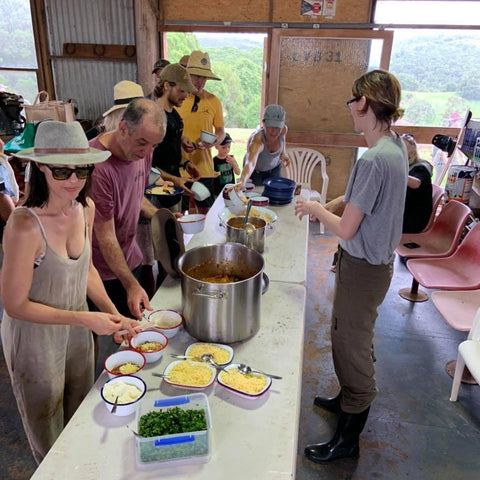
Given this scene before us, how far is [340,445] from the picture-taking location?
2.43 metres

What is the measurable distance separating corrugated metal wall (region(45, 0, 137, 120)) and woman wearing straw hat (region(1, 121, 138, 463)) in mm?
5395

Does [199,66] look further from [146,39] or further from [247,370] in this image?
[247,370]

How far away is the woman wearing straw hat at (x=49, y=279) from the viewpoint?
148 cm

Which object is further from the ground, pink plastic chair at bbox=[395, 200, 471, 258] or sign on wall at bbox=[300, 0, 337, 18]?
sign on wall at bbox=[300, 0, 337, 18]

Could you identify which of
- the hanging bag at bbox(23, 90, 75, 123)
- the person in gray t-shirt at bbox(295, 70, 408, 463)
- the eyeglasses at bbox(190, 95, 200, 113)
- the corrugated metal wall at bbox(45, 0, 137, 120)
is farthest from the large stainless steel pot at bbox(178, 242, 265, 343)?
the corrugated metal wall at bbox(45, 0, 137, 120)

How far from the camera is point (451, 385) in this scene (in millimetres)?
3117

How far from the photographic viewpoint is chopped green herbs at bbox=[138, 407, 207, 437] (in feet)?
4.20

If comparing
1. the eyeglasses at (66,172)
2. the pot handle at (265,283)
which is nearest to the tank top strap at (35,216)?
the eyeglasses at (66,172)

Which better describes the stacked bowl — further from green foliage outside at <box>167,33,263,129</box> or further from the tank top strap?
green foliage outside at <box>167,33,263,129</box>

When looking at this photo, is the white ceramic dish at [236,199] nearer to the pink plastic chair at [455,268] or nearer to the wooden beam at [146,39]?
the pink plastic chair at [455,268]

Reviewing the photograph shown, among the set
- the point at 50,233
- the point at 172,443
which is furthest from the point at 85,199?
the point at 172,443

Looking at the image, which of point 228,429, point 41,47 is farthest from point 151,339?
point 41,47

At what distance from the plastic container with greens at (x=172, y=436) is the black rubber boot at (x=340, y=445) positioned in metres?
1.34

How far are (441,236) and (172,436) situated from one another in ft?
11.9
